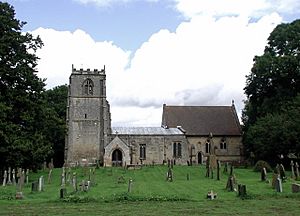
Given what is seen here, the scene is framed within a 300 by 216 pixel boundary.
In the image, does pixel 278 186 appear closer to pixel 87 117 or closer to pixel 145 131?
pixel 145 131

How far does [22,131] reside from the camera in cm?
2995

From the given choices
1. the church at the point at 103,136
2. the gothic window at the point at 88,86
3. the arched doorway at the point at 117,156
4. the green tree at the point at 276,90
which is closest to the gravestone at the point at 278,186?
the green tree at the point at 276,90

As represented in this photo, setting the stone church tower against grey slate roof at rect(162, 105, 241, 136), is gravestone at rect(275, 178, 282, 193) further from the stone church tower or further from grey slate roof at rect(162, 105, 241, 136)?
grey slate roof at rect(162, 105, 241, 136)

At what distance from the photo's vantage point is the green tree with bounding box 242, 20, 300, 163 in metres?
40.8

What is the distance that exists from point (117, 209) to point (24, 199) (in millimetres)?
5825

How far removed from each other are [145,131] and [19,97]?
28201mm

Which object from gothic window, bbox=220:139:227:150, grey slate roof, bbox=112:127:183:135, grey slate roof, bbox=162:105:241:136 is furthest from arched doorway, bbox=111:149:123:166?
gothic window, bbox=220:139:227:150

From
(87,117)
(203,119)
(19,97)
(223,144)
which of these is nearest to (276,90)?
(223,144)

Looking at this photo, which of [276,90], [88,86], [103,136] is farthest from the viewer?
[88,86]

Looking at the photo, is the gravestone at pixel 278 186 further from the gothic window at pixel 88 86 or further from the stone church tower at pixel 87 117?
the gothic window at pixel 88 86

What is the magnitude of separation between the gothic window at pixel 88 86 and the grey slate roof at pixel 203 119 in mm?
12505

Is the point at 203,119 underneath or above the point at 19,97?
above

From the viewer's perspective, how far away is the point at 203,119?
6238 cm

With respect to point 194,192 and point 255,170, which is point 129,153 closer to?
point 255,170
